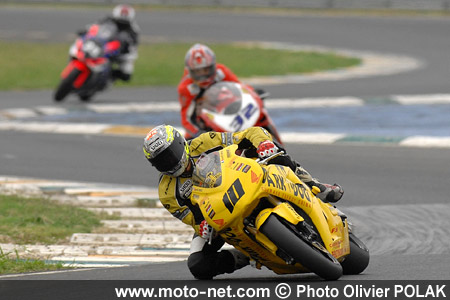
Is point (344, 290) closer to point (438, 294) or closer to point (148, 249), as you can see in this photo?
point (438, 294)

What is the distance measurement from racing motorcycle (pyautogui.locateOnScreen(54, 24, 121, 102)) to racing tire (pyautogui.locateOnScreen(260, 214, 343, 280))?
1376cm

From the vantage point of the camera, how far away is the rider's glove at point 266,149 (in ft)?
22.9

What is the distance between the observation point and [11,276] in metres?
7.33

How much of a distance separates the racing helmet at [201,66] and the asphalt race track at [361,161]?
152 centimetres

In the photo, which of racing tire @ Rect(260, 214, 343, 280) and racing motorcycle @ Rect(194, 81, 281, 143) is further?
racing motorcycle @ Rect(194, 81, 281, 143)

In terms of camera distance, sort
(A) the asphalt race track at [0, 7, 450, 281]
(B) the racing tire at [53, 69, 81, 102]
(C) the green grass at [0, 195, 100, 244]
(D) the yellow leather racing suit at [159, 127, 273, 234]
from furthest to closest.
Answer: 1. (B) the racing tire at [53, 69, 81, 102]
2. (C) the green grass at [0, 195, 100, 244]
3. (A) the asphalt race track at [0, 7, 450, 281]
4. (D) the yellow leather racing suit at [159, 127, 273, 234]

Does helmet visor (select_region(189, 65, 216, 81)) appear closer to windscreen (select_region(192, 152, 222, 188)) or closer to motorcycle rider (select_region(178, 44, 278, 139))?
motorcycle rider (select_region(178, 44, 278, 139))

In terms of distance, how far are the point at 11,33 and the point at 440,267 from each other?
29364 mm

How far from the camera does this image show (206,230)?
6832 mm

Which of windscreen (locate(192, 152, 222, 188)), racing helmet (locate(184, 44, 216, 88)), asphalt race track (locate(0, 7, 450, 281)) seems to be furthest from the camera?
racing helmet (locate(184, 44, 216, 88))

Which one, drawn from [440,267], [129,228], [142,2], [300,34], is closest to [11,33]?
[142,2]

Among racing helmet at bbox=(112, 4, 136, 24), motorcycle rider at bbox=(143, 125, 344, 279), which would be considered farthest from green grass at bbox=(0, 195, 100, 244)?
racing helmet at bbox=(112, 4, 136, 24)

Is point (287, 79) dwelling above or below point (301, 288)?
below

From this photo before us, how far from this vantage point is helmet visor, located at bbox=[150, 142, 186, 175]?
263 inches
